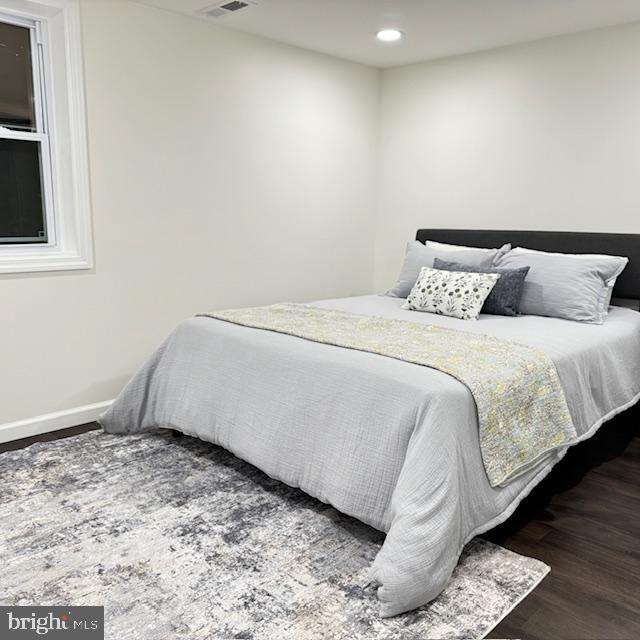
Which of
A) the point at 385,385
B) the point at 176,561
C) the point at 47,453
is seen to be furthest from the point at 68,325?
the point at 385,385

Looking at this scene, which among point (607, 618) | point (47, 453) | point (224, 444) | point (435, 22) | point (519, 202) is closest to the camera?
point (607, 618)

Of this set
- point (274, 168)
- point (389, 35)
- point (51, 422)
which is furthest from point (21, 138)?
point (389, 35)

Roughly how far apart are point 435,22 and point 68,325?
2.74 m

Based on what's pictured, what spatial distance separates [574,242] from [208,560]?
2.96 m

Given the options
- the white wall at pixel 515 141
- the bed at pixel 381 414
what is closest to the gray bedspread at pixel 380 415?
the bed at pixel 381 414

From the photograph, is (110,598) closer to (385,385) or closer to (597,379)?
(385,385)

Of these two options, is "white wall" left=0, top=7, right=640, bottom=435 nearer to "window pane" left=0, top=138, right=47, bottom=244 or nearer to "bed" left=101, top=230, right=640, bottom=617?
"window pane" left=0, top=138, right=47, bottom=244

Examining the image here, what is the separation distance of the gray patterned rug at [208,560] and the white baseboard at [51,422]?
14.4 inches

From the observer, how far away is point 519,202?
421 cm

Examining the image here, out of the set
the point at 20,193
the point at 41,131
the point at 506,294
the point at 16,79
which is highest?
the point at 16,79

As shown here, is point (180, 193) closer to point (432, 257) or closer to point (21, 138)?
point (21, 138)

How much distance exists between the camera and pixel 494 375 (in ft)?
7.55

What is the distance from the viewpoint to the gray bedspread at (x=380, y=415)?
6.42ft

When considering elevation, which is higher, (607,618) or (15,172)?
(15,172)
